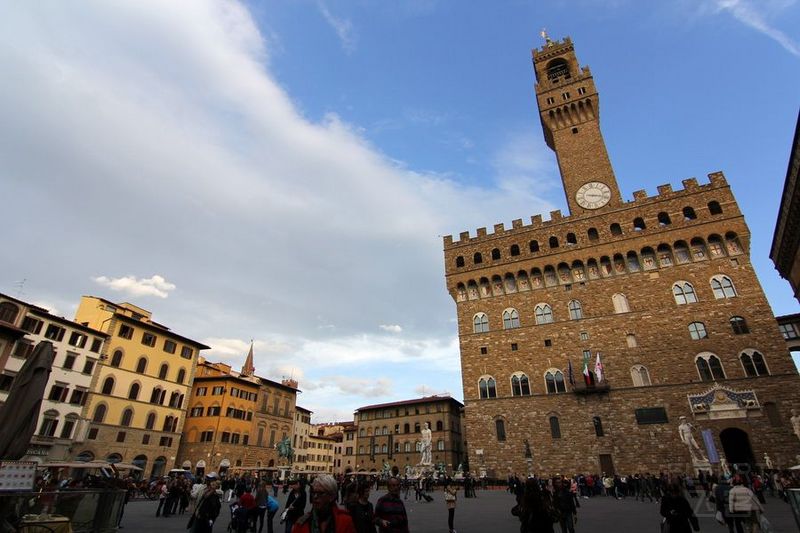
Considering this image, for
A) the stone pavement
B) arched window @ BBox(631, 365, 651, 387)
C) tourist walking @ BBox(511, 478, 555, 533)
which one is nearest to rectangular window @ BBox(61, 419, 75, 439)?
the stone pavement

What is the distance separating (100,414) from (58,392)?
3315 mm

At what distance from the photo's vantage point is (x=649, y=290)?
26.4m

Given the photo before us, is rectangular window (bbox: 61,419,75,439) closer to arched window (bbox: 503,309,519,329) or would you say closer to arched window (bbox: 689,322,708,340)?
arched window (bbox: 503,309,519,329)

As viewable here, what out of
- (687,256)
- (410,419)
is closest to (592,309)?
(687,256)

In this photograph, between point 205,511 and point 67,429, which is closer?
point 205,511

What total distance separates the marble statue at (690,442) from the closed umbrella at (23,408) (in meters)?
27.4

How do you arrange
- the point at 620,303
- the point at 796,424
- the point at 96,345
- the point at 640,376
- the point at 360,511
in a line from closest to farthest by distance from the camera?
the point at 360,511
the point at 796,424
the point at 640,376
the point at 620,303
the point at 96,345

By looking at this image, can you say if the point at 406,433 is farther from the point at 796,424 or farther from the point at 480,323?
the point at 796,424

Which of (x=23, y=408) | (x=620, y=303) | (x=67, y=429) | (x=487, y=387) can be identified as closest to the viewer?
(x=23, y=408)

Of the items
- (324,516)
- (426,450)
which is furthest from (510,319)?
(324,516)

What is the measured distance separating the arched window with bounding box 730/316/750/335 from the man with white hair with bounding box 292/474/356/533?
94.0 ft

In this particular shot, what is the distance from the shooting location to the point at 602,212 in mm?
29359

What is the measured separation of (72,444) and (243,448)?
1542 centimetres

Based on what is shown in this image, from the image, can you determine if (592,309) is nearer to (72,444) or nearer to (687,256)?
(687,256)
